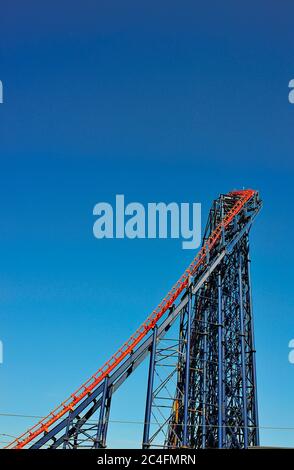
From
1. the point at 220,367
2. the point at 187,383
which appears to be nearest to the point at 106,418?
the point at 187,383

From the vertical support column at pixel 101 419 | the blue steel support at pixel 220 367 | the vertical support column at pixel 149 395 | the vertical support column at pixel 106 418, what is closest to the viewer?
the vertical support column at pixel 149 395

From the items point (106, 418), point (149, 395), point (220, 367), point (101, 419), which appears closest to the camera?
point (149, 395)

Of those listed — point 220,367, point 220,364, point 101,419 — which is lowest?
point 101,419

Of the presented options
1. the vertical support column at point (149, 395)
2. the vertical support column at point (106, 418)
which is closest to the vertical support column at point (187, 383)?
the vertical support column at point (149, 395)

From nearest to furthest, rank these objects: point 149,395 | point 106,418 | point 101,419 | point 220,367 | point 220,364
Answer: point 149,395 < point 101,419 < point 106,418 < point 220,367 < point 220,364

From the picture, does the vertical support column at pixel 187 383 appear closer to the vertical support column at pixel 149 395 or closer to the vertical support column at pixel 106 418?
the vertical support column at pixel 149 395

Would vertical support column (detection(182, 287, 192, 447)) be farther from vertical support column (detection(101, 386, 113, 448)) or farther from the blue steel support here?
vertical support column (detection(101, 386, 113, 448))

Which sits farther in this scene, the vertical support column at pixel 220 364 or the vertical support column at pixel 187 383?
Answer: the vertical support column at pixel 220 364

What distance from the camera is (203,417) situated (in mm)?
30312

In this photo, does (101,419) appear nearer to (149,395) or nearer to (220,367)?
(149,395)

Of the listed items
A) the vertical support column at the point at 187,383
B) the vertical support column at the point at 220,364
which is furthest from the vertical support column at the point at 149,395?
the vertical support column at the point at 220,364

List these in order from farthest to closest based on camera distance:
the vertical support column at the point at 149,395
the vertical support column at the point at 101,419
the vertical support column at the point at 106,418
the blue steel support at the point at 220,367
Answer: the blue steel support at the point at 220,367 < the vertical support column at the point at 106,418 < the vertical support column at the point at 101,419 < the vertical support column at the point at 149,395

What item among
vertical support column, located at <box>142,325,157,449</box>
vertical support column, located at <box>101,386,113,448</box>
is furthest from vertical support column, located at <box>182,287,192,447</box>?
vertical support column, located at <box>101,386,113,448</box>

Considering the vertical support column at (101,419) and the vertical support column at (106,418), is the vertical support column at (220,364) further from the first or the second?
the vertical support column at (101,419)
